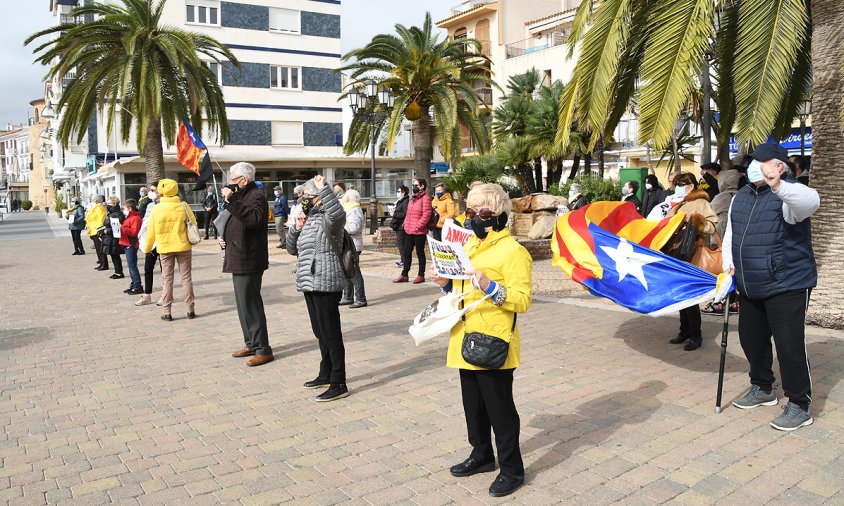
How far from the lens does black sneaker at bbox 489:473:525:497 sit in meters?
4.08

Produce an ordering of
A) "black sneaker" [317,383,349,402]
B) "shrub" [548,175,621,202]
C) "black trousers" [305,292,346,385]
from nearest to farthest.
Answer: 1. "black sneaker" [317,383,349,402]
2. "black trousers" [305,292,346,385]
3. "shrub" [548,175,621,202]

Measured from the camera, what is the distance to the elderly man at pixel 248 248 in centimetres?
724

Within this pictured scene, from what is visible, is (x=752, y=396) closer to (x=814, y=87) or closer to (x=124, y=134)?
(x=814, y=87)

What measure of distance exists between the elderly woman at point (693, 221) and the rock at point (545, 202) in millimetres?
13398

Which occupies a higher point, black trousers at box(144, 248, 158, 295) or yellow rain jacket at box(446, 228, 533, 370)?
yellow rain jacket at box(446, 228, 533, 370)

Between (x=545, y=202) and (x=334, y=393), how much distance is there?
16.4 metres

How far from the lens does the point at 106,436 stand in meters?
5.31

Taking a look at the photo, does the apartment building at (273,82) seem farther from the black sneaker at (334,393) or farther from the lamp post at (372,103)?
the black sneaker at (334,393)

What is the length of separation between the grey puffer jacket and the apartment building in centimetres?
3212

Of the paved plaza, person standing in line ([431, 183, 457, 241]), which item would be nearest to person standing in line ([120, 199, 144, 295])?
the paved plaza

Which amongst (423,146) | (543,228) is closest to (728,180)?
(543,228)

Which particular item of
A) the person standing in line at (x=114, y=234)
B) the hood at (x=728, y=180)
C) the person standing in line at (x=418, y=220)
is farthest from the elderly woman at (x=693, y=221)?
the person standing in line at (x=114, y=234)

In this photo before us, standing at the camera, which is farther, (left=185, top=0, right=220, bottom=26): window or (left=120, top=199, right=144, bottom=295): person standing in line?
(left=185, top=0, right=220, bottom=26): window

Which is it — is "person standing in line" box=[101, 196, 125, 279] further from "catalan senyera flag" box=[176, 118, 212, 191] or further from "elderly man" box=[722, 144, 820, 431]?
"elderly man" box=[722, 144, 820, 431]
